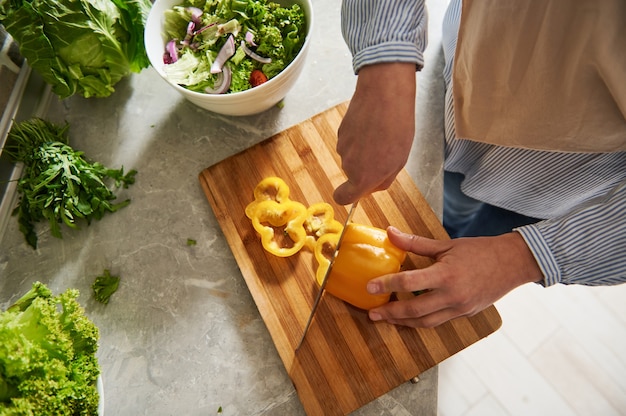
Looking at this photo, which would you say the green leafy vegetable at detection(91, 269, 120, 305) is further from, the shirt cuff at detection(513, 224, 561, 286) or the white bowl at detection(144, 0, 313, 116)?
the shirt cuff at detection(513, 224, 561, 286)

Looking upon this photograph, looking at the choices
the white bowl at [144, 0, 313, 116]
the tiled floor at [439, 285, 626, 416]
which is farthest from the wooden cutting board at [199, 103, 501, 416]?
the tiled floor at [439, 285, 626, 416]

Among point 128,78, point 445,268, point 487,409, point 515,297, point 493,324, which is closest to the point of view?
point 445,268

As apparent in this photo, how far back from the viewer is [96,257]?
3.57ft

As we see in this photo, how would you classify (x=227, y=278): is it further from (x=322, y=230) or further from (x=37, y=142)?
(x=37, y=142)

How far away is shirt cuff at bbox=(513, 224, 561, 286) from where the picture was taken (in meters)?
0.82

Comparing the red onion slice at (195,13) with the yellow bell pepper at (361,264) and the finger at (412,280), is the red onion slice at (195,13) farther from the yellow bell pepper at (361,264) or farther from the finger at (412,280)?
the finger at (412,280)

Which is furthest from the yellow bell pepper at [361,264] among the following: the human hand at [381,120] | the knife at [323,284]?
the human hand at [381,120]

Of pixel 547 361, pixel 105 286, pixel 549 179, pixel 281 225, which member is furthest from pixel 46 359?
pixel 547 361

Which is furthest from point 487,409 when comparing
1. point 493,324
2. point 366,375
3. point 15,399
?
point 15,399

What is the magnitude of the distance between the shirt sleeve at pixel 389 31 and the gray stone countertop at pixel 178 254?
1.51 feet

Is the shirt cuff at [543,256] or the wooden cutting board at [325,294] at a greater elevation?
the shirt cuff at [543,256]

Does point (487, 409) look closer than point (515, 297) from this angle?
Yes

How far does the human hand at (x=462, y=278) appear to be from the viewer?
85 cm

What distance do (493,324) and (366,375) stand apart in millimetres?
335
